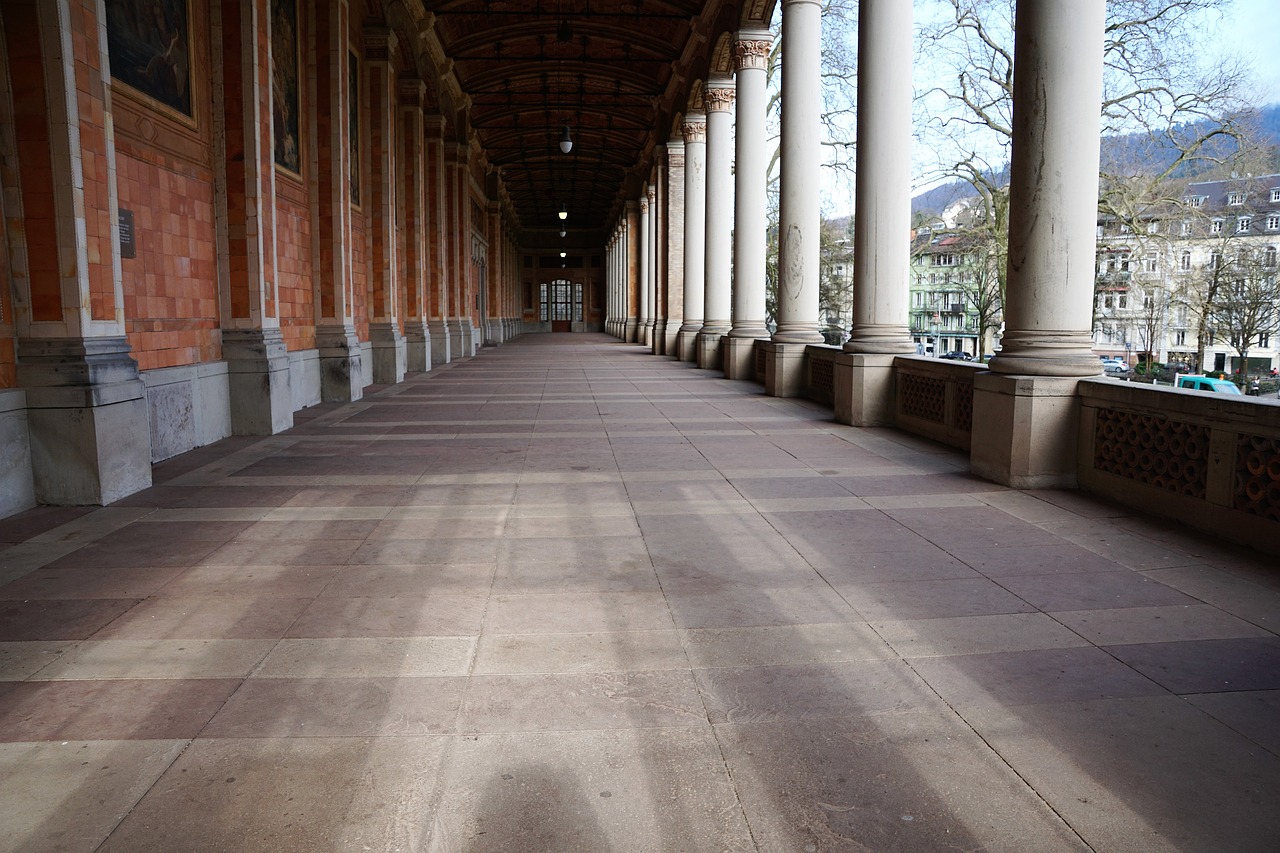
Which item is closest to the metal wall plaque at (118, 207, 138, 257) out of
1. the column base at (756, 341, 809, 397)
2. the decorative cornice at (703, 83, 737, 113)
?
the column base at (756, 341, 809, 397)

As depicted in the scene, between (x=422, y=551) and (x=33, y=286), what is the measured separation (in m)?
3.73

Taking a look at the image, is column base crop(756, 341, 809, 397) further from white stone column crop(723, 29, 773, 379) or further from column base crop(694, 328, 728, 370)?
column base crop(694, 328, 728, 370)

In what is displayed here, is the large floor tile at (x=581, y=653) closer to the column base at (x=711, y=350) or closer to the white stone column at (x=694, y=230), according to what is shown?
the column base at (x=711, y=350)

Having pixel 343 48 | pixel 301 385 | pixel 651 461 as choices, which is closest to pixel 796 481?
pixel 651 461

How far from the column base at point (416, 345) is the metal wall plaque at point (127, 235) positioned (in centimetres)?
1290

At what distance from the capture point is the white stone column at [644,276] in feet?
121

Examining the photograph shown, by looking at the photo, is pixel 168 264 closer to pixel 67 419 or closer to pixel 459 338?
pixel 67 419

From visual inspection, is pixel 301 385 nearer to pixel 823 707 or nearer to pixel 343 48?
pixel 343 48

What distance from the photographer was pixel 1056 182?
6.84 m

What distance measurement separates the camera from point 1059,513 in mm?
6145

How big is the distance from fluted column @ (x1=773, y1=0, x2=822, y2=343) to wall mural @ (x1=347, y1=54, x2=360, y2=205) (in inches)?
301

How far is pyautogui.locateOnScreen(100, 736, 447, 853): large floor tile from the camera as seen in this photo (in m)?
2.36

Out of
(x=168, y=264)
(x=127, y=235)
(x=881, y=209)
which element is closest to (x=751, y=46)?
(x=881, y=209)

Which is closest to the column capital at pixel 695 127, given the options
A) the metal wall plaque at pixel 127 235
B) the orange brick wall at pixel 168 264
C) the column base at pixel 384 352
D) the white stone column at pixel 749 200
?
the white stone column at pixel 749 200
